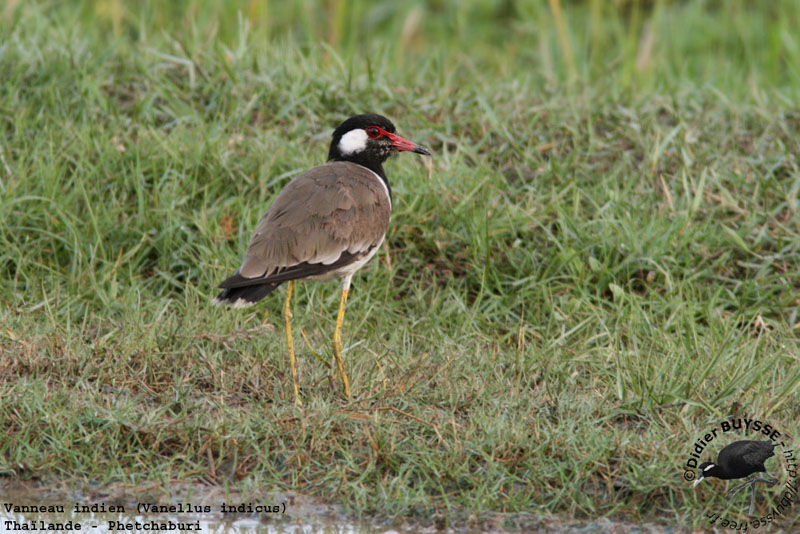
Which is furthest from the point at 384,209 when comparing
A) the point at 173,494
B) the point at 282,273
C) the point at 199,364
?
the point at 173,494

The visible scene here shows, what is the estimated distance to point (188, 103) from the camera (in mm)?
6805

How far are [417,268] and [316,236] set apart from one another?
1232 mm

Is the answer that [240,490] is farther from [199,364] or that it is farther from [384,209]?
[384,209]

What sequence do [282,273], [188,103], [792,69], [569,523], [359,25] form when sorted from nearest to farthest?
[569,523] < [282,273] < [188,103] < [792,69] < [359,25]

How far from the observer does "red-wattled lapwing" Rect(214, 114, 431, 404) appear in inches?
178

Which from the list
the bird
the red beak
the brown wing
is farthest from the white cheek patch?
the bird

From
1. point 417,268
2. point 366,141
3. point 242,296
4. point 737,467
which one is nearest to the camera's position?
point 737,467

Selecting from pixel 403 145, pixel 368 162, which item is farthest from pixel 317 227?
pixel 403 145

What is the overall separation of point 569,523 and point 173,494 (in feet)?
4.66

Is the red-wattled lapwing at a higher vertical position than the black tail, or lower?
higher

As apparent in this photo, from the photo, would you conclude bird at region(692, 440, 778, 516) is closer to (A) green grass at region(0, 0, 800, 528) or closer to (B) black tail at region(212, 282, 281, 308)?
(A) green grass at region(0, 0, 800, 528)

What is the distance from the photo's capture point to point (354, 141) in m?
5.25

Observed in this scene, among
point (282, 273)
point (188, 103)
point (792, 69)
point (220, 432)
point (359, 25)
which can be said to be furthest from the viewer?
point (359, 25)

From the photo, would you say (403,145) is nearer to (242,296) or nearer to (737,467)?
(242,296)
